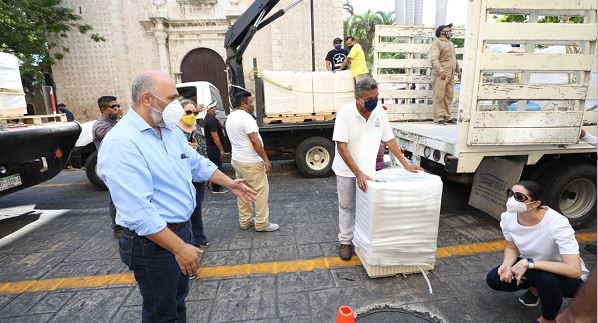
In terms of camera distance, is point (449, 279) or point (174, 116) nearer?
point (174, 116)

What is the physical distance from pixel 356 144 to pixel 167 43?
45.1ft

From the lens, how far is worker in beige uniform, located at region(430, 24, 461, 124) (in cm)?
493

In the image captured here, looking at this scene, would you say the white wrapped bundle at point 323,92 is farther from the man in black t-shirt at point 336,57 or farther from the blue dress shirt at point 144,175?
the blue dress shirt at point 144,175

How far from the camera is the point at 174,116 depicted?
176 cm

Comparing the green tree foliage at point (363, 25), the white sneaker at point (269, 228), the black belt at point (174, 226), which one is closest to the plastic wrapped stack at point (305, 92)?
the white sneaker at point (269, 228)

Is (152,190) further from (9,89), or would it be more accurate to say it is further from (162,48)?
(162,48)

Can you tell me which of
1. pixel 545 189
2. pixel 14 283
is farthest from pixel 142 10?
pixel 545 189

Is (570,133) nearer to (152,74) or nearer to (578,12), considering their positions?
(578,12)

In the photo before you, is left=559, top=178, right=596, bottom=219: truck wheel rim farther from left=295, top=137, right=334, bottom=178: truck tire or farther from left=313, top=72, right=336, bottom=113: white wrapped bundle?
left=313, top=72, right=336, bottom=113: white wrapped bundle

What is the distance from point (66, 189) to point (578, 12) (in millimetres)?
8372

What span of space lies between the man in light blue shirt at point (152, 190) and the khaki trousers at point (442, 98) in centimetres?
445

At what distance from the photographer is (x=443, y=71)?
4969mm

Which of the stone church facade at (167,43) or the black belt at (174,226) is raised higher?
the stone church facade at (167,43)

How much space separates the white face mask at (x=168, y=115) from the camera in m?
1.70
